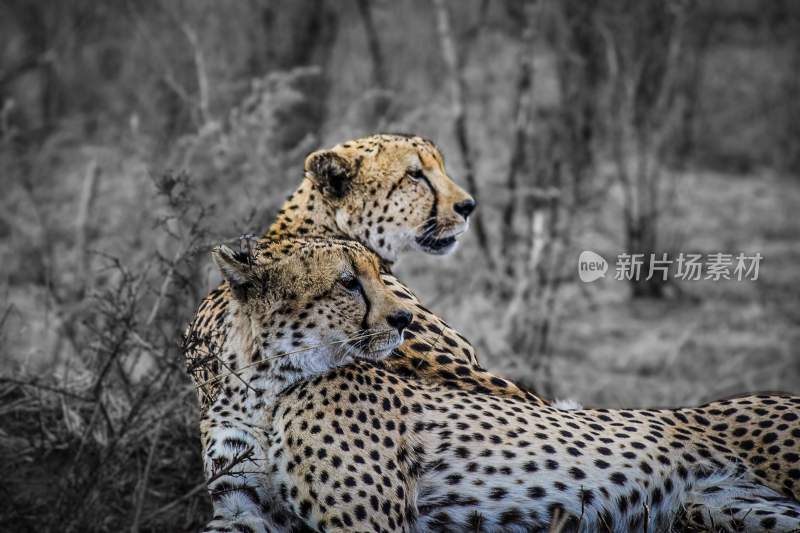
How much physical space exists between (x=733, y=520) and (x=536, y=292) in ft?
14.8

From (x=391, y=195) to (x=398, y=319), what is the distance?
3.38 ft

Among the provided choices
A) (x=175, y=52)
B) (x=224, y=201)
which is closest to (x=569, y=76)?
(x=224, y=201)

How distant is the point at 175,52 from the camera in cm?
1187

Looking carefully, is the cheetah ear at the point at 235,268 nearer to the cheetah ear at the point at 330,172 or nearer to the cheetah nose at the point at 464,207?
the cheetah ear at the point at 330,172

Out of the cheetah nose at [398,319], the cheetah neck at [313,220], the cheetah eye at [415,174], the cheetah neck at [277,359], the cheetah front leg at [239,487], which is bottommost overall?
the cheetah front leg at [239,487]

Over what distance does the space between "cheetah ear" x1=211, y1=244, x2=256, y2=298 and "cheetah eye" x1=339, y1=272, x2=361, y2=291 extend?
246 mm

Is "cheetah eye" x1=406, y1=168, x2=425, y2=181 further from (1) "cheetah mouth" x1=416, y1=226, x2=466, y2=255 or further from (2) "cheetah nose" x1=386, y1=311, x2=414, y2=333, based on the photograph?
(2) "cheetah nose" x1=386, y1=311, x2=414, y2=333

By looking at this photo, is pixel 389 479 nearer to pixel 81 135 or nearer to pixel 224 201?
pixel 224 201

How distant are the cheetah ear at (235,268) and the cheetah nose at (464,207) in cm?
122

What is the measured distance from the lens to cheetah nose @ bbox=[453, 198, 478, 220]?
3.93 meters

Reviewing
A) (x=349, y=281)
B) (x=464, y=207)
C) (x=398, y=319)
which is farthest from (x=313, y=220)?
(x=398, y=319)

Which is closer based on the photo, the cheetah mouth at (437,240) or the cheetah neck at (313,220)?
the cheetah neck at (313,220)

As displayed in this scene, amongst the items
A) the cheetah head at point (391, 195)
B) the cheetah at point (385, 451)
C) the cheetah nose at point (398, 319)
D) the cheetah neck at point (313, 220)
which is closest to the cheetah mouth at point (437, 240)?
the cheetah head at point (391, 195)

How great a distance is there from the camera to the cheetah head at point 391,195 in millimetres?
3768
